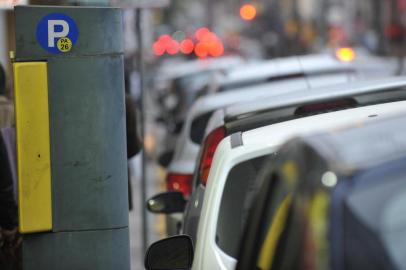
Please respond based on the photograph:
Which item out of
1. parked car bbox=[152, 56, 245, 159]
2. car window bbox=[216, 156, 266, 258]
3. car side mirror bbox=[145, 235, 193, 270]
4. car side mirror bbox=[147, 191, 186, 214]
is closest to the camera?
car side mirror bbox=[145, 235, 193, 270]

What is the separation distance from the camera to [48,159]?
5.82m

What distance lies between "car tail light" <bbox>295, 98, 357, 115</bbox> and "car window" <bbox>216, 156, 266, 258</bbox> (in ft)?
4.12

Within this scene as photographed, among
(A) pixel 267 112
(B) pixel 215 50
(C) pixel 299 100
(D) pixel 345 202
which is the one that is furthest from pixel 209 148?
(B) pixel 215 50

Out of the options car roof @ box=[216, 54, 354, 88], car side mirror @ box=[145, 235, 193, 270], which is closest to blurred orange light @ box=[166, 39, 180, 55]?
car roof @ box=[216, 54, 354, 88]

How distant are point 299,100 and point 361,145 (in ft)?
10.9

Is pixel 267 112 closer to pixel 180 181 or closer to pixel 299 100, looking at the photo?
pixel 299 100

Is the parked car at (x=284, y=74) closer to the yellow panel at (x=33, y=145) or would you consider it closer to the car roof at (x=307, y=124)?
the yellow panel at (x=33, y=145)

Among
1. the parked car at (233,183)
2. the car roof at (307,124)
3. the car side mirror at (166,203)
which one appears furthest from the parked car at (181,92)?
the parked car at (233,183)

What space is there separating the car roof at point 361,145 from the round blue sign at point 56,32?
288 centimetres

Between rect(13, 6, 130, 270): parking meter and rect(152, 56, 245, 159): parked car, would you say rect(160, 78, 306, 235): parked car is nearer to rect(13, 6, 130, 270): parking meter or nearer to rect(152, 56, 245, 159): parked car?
rect(13, 6, 130, 270): parking meter

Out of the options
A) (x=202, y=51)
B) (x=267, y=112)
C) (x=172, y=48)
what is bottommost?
(x=172, y=48)

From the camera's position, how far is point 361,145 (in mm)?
2961

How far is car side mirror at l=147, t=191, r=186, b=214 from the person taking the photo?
21.7 feet

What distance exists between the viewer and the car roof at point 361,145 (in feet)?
9.35
